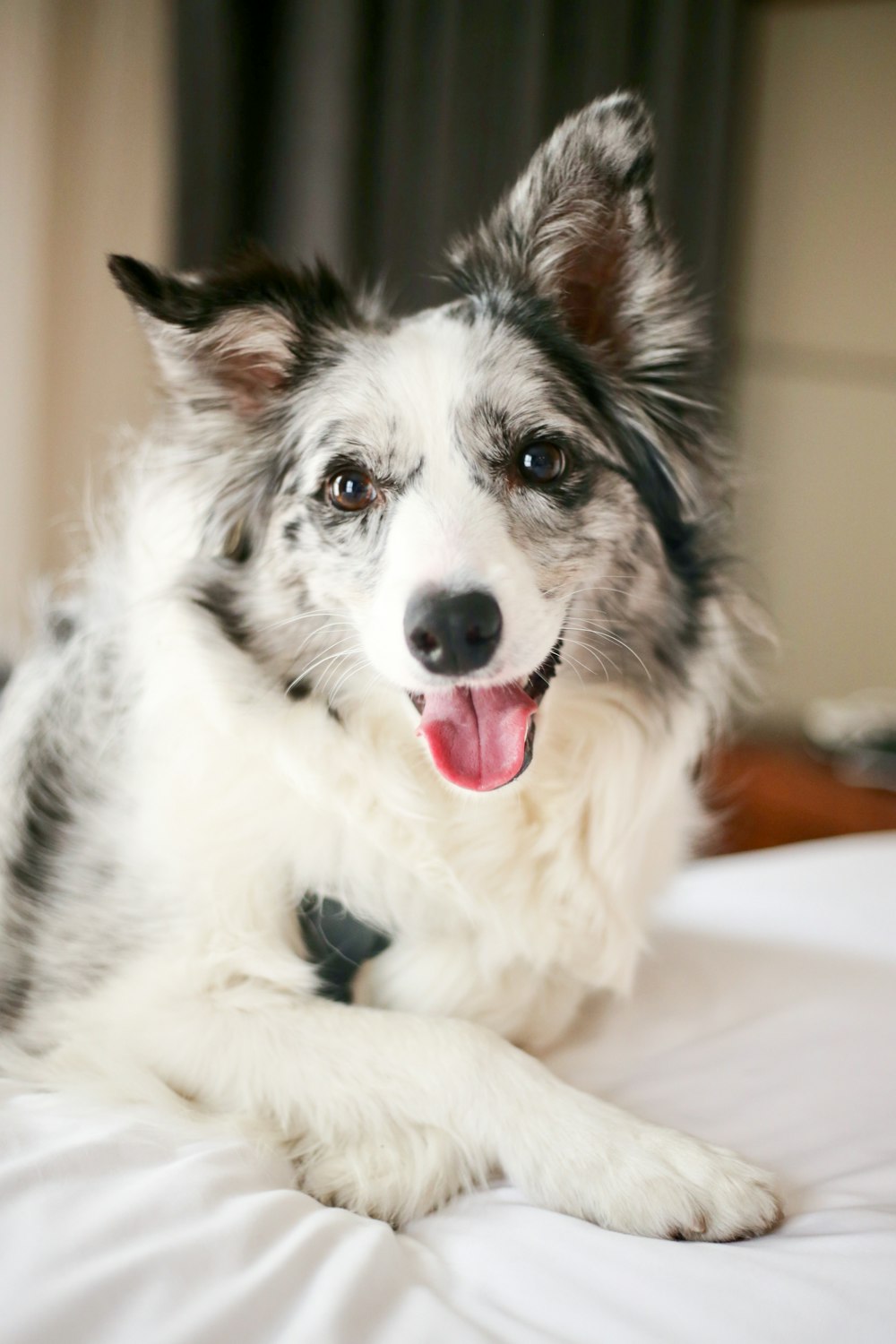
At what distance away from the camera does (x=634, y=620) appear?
179 centimetres

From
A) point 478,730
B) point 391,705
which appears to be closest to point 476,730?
point 478,730

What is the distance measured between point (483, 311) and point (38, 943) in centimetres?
124

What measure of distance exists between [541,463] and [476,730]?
0.44 metres

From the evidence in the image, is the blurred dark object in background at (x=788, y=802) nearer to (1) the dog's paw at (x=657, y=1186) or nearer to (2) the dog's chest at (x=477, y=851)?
(2) the dog's chest at (x=477, y=851)

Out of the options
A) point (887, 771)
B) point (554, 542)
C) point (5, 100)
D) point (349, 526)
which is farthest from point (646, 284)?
point (887, 771)

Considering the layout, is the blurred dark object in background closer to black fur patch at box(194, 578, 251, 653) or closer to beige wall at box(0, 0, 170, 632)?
black fur patch at box(194, 578, 251, 653)

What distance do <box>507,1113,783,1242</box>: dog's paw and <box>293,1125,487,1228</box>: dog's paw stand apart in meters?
0.11

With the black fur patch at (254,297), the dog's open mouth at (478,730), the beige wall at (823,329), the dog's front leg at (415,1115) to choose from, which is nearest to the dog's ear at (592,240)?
the black fur patch at (254,297)

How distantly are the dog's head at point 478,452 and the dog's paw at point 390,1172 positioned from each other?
49 cm

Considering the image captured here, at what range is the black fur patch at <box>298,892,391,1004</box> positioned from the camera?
162 cm

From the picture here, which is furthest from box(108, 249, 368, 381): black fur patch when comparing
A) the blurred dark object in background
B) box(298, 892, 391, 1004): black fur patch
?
the blurred dark object in background

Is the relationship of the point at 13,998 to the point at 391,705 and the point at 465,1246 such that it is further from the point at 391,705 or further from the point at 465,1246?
the point at 465,1246

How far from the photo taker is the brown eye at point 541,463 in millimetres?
1667

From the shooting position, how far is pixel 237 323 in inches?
67.4
